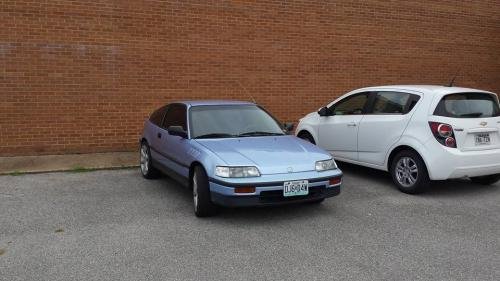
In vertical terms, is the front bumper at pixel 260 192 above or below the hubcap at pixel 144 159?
above

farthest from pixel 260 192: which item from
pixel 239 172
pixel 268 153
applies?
pixel 268 153

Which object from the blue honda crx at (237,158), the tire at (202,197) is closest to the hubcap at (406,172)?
the blue honda crx at (237,158)

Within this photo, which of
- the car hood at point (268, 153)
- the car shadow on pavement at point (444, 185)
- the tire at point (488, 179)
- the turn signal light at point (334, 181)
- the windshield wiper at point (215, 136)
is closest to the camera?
the car hood at point (268, 153)

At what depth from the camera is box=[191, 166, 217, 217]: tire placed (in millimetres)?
5281

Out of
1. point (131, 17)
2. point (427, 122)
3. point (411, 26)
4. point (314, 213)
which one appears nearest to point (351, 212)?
point (314, 213)

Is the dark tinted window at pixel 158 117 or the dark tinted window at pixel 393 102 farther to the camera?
the dark tinted window at pixel 158 117

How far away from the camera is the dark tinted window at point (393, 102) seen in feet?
22.5

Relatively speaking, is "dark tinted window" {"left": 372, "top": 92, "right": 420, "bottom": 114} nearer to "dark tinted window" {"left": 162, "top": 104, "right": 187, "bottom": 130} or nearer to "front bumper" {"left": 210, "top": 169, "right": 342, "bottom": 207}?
"front bumper" {"left": 210, "top": 169, "right": 342, "bottom": 207}

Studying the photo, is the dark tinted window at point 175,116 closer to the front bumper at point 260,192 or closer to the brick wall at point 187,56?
the front bumper at point 260,192

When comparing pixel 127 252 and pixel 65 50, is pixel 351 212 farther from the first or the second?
pixel 65 50

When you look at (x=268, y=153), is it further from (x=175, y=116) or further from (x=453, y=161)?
(x=453, y=161)

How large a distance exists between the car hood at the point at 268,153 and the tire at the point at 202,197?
0.30m

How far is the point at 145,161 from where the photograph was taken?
24.8 ft

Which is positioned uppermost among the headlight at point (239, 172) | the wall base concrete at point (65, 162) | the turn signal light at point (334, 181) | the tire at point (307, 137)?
the headlight at point (239, 172)
